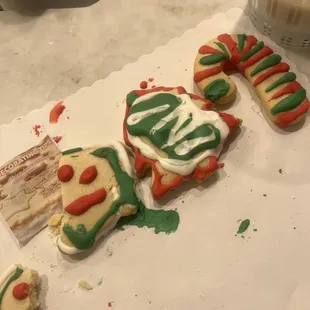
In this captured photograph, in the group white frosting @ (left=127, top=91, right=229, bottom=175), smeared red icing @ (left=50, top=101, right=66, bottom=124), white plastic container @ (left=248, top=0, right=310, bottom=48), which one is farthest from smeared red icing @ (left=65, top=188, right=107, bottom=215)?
white plastic container @ (left=248, top=0, right=310, bottom=48)

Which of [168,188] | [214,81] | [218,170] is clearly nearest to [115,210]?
[168,188]

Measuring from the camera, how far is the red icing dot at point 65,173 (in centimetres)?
84

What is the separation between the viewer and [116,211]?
32.0 inches

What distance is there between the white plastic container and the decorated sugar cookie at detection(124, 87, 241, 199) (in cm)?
A: 22

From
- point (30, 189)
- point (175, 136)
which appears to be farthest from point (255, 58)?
point (30, 189)

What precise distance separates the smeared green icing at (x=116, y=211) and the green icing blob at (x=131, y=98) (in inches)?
4.0

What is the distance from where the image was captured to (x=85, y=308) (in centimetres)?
80

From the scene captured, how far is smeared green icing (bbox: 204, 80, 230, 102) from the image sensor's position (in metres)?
0.88

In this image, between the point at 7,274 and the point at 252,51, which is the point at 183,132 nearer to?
the point at 252,51

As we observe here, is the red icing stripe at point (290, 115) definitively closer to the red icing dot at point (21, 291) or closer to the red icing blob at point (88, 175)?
the red icing blob at point (88, 175)

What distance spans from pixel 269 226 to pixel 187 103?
26cm

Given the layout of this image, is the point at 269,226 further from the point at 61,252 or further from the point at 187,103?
the point at 61,252

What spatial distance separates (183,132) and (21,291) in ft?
1.24

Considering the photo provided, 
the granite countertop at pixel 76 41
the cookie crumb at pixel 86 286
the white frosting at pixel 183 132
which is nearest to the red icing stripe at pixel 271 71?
the white frosting at pixel 183 132
